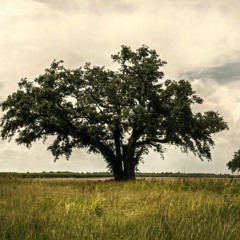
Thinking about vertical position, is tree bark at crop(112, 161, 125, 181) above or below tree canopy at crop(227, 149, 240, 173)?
below

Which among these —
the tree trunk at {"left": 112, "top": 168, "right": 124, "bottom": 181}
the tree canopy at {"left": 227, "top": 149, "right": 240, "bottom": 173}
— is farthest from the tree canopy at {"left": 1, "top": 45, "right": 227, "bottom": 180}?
the tree canopy at {"left": 227, "top": 149, "right": 240, "bottom": 173}

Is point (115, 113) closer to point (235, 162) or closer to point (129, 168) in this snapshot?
point (129, 168)

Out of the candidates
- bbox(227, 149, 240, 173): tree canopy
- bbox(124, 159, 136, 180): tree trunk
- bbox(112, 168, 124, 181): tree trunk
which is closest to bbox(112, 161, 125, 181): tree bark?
bbox(112, 168, 124, 181): tree trunk

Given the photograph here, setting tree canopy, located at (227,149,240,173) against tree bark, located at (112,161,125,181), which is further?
tree canopy, located at (227,149,240,173)

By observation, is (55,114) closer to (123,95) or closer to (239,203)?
(123,95)

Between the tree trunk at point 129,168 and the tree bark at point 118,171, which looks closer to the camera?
the tree trunk at point 129,168

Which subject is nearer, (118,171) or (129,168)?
(129,168)

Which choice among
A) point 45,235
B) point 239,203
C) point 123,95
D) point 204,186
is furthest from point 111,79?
point 45,235

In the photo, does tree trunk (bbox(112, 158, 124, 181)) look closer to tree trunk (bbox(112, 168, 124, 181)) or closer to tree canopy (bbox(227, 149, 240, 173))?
tree trunk (bbox(112, 168, 124, 181))

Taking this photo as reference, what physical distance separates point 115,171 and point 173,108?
26.1 ft

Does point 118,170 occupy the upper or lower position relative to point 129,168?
lower

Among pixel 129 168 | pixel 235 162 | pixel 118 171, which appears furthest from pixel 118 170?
pixel 235 162

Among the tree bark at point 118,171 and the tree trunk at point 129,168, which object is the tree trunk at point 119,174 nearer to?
the tree bark at point 118,171

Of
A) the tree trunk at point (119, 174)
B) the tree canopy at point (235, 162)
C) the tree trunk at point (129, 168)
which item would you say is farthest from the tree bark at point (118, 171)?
the tree canopy at point (235, 162)
